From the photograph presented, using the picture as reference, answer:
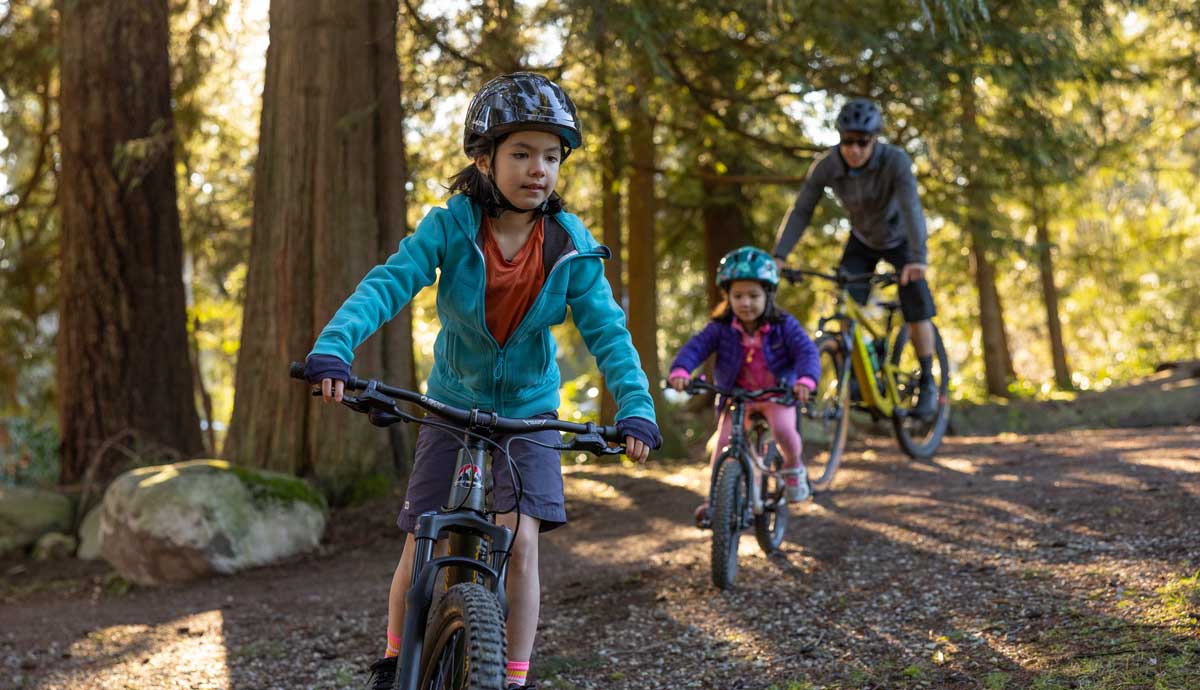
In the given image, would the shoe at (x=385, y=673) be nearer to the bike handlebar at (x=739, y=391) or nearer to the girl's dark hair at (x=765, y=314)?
the bike handlebar at (x=739, y=391)

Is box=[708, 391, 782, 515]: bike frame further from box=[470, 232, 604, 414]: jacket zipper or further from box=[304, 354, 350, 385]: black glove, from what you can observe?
box=[304, 354, 350, 385]: black glove

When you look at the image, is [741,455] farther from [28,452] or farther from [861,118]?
[28,452]

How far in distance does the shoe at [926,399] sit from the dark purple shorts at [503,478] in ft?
19.3

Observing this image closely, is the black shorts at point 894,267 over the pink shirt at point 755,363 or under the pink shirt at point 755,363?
over

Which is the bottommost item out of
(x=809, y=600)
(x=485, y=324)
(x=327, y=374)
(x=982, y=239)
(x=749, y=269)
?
(x=809, y=600)

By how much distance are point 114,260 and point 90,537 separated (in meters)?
2.64

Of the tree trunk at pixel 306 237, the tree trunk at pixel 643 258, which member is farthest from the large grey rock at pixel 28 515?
the tree trunk at pixel 643 258

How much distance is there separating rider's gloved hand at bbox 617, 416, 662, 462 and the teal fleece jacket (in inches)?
6.9

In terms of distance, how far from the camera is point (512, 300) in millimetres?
3482

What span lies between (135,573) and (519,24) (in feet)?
16.2

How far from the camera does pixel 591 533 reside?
8180 millimetres

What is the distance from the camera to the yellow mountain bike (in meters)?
7.93

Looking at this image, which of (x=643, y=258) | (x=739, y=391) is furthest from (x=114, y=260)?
(x=739, y=391)

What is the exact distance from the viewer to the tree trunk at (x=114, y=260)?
34.5 ft
